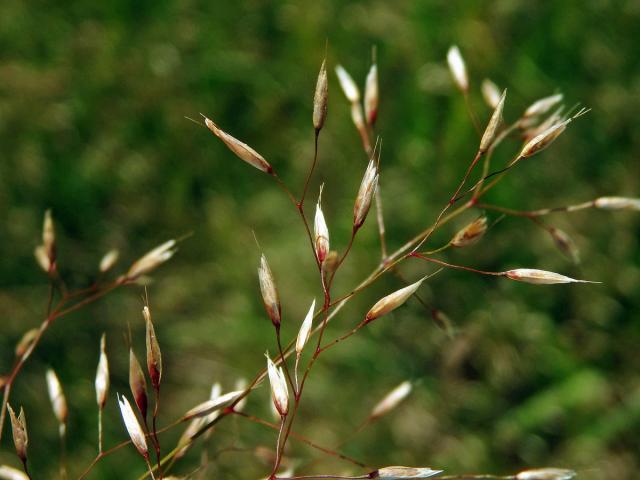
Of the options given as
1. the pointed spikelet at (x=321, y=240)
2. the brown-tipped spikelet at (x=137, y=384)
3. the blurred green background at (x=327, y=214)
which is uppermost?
the pointed spikelet at (x=321, y=240)

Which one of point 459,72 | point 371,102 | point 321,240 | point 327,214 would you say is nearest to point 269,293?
point 321,240

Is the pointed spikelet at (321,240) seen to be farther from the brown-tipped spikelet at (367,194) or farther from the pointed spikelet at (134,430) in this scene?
the pointed spikelet at (134,430)

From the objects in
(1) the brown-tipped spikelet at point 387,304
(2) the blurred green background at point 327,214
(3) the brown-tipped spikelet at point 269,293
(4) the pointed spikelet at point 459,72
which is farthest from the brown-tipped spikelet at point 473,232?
(2) the blurred green background at point 327,214

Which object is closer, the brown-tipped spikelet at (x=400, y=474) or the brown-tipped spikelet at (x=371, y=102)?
the brown-tipped spikelet at (x=400, y=474)

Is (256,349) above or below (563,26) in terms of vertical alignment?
below

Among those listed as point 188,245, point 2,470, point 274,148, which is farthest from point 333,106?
point 2,470

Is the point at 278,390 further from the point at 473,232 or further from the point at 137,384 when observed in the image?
the point at 473,232

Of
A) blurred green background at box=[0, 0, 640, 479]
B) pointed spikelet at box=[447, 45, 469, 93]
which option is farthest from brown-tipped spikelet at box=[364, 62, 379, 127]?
blurred green background at box=[0, 0, 640, 479]

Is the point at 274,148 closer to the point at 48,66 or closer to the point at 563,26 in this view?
the point at 48,66
